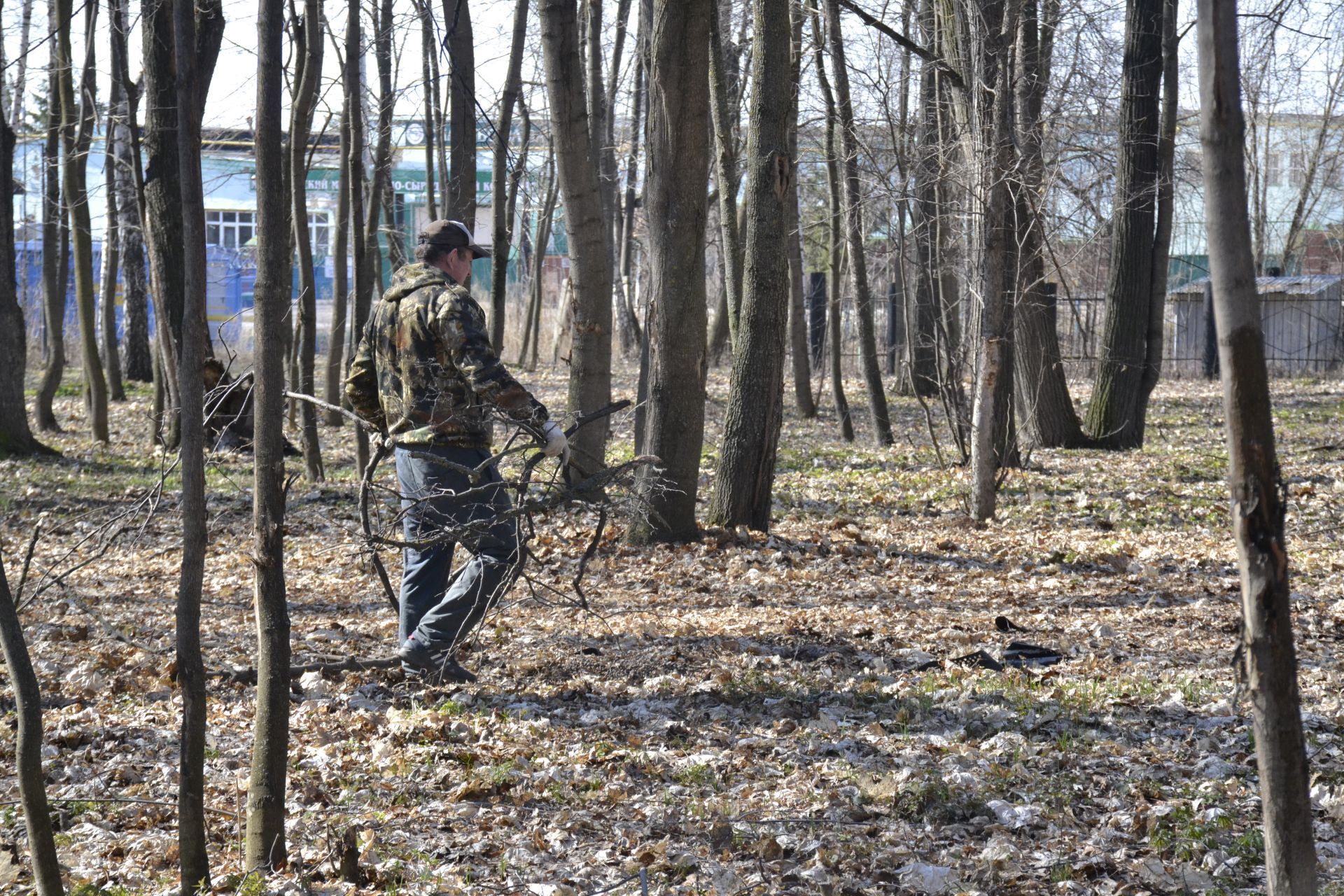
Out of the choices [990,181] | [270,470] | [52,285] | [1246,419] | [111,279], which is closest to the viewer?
[1246,419]

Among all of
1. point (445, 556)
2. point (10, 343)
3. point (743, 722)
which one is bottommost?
point (743, 722)

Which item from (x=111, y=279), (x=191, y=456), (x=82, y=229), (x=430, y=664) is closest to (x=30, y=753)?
(x=191, y=456)

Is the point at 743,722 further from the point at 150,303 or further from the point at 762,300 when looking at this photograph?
the point at 150,303

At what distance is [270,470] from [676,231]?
17.3ft

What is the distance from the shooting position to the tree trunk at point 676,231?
26.4ft

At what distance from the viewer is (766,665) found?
5.61 m

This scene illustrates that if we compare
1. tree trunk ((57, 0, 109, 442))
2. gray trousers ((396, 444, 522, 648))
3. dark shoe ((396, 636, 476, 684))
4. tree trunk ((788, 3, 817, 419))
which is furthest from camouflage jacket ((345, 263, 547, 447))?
tree trunk ((57, 0, 109, 442))

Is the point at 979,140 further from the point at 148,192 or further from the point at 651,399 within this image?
the point at 148,192

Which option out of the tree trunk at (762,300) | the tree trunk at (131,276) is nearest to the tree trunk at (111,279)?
the tree trunk at (131,276)

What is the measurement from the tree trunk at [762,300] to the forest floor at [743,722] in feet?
1.56

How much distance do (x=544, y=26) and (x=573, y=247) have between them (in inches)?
61.1

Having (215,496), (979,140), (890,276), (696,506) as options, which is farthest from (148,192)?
(890,276)

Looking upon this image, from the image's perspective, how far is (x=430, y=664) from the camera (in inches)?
213

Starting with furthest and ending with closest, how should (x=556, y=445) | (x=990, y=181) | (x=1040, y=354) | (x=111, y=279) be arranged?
(x=111, y=279) < (x=1040, y=354) < (x=990, y=181) < (x=556, y=445)
